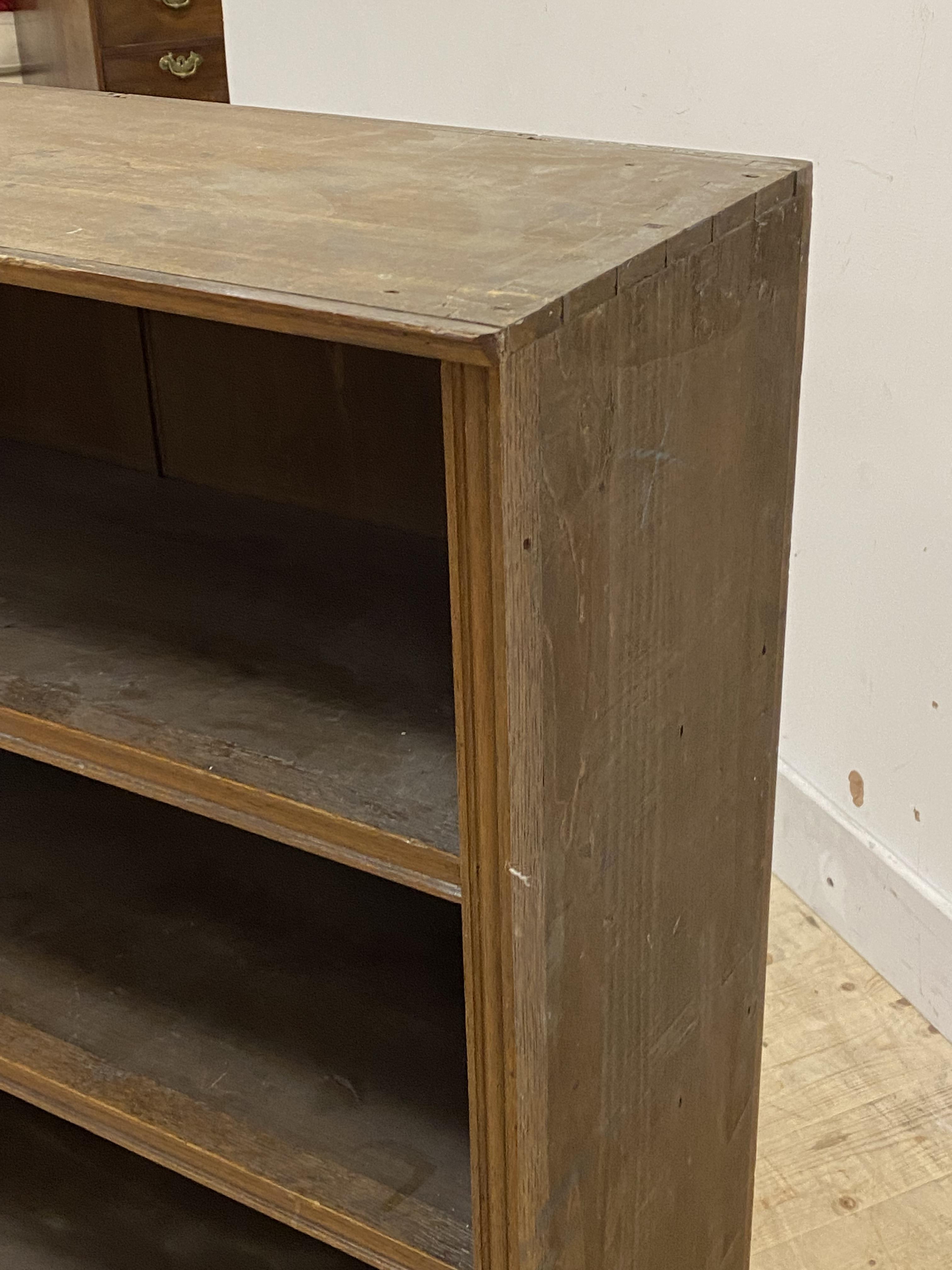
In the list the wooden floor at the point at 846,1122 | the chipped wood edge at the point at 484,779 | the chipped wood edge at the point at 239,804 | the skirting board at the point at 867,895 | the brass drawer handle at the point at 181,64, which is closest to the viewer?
the chipped wood edge at the point at 484,779

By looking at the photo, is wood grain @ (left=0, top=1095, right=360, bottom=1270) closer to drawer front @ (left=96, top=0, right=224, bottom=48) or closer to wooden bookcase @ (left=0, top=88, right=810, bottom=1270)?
wooden bookcase @ (left=0, top=88, right=810, bottom=1270)

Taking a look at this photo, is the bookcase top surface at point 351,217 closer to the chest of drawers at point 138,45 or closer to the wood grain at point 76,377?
the wood grain at point 76,377

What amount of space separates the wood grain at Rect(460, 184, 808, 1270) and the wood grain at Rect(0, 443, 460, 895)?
9 centimetres

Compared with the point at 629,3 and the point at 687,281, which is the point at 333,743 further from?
the point at 629,3

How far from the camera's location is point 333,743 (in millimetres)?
943

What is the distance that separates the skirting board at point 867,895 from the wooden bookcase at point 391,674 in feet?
2.28

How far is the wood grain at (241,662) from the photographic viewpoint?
0.90 m

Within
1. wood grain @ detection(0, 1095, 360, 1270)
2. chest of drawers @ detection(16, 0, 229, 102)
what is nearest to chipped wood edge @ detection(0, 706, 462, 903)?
wood grain @ detection(0, 1095, 360, 1270)

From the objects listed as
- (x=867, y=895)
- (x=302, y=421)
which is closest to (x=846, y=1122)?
(x=867, y=895)

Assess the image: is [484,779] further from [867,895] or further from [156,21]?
[156,21]

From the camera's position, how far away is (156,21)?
13.5 ft

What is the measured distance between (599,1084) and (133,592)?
1.72 feet

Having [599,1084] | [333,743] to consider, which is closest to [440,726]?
[333,743]

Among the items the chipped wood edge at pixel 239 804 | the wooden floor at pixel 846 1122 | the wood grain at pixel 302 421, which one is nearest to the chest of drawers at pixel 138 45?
the wood grain at pixel 302 421
